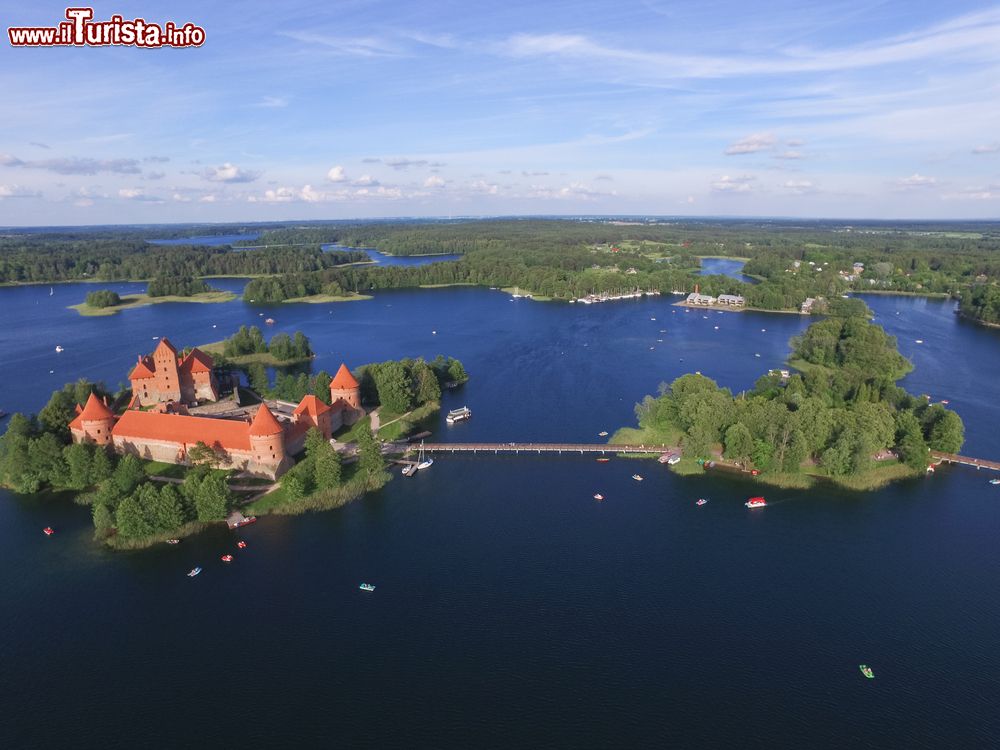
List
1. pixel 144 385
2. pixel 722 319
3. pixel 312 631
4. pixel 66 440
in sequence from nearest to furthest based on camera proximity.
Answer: pixel 312 631 < pixel 66 440 < pixel 144 385 < pixel 722 319

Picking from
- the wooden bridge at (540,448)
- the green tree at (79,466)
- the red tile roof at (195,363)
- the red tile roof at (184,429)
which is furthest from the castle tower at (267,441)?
the red tile roof at (195,363)

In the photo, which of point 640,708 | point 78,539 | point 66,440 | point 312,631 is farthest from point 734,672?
point 66,440

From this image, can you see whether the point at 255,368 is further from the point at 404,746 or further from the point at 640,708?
the point at 640,708

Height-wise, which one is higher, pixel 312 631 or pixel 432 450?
pixel 432 450

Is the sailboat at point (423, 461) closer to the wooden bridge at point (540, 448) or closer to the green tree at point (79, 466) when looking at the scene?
the wooden bridge at point (540, 448)

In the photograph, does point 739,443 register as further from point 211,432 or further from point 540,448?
point 211,432

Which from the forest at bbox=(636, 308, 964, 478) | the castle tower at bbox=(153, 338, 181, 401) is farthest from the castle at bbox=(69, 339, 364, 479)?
the forest at bbox=(636, 308, 964, 478)
